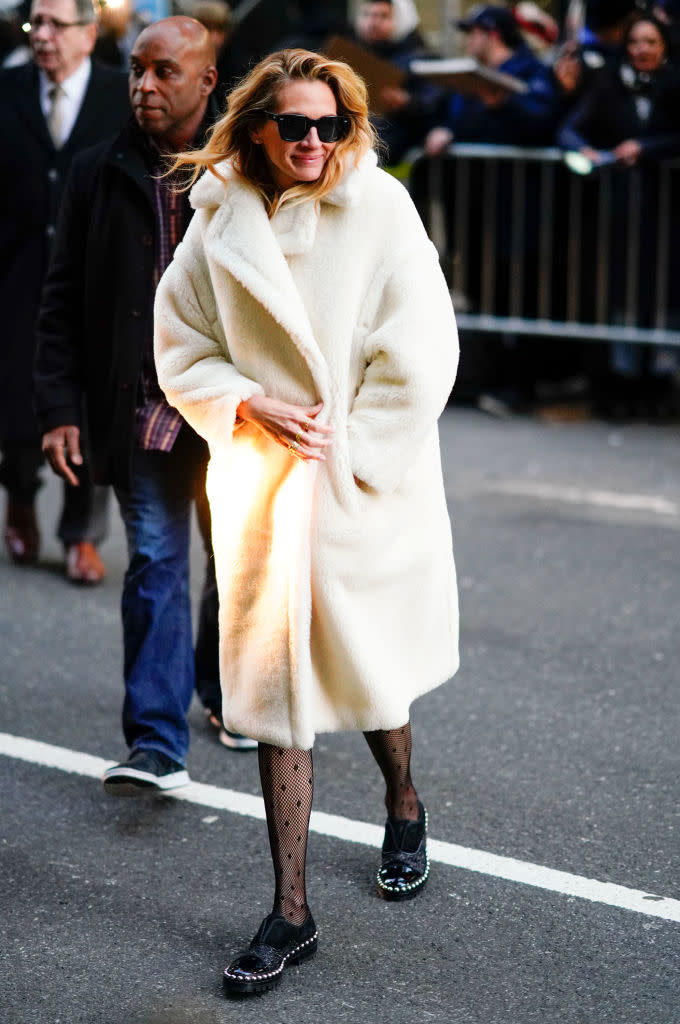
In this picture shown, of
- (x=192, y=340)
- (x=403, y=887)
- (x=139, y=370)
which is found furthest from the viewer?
(x=139, y=370)

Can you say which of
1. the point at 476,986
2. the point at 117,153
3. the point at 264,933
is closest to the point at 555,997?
the point at 476,986

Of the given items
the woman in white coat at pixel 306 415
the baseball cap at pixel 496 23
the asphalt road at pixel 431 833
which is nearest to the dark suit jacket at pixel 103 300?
the woman in white coat at pixel 306 415

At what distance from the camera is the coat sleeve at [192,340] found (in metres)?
3.72

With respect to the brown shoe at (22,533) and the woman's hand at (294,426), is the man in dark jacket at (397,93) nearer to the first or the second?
the brown shoe at (22,533)

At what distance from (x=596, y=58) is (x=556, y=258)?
4.12 ft

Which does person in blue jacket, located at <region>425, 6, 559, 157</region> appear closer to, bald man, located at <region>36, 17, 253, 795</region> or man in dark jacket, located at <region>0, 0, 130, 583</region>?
man in dark jacket, located at <region>0, 0, 130, 583</region>

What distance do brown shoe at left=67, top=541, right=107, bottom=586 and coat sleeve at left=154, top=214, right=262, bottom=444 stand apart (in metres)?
3.09

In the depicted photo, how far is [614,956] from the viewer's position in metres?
3.68

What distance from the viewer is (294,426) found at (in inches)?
139

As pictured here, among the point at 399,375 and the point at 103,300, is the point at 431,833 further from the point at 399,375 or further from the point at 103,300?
the point at 103,300

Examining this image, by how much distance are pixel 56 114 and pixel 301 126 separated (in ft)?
11.1

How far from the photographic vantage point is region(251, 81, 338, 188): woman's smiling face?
355cm

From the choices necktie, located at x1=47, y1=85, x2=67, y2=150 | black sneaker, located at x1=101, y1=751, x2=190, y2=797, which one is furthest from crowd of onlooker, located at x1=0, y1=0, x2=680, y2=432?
black sneaker, located at x1=101, y1=751, x2=190, y2=797

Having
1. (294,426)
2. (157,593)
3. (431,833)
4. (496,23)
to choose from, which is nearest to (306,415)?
(294,426)
